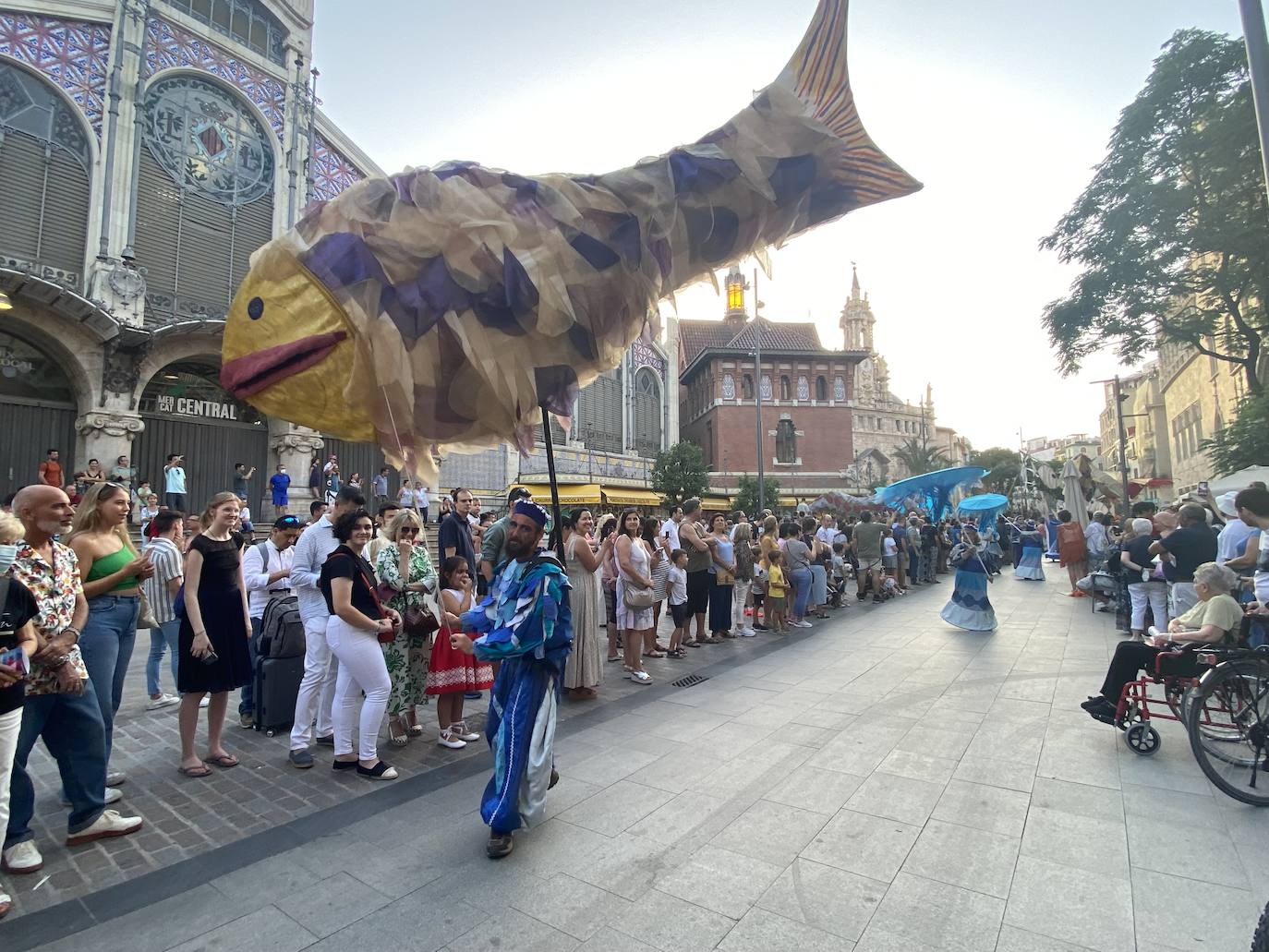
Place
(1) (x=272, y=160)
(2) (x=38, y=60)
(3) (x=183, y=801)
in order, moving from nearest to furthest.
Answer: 1. (3) (x=183, y=801)
2. (2) (x=38, y=60)
3. (1) (x=272, y=160)

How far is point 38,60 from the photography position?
14.0 meters

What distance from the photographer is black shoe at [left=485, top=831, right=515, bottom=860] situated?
2994 millimetres

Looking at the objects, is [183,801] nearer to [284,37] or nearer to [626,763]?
[626,763]

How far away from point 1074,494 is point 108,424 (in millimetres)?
21801

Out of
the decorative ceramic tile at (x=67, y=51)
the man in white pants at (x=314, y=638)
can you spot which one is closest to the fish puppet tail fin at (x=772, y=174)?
the man in white pants at (x=314, y=638)

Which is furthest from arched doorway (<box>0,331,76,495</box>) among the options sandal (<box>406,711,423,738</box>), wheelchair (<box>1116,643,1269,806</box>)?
wheelchair (<box>1116,643,1269,806</box>)

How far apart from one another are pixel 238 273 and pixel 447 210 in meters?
17.5

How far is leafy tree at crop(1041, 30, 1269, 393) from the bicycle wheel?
16980mm

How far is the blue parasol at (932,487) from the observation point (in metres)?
20.0

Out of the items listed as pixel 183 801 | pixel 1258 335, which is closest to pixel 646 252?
pixel 183 801

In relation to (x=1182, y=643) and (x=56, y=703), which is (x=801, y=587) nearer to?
(x=1182, y=643)

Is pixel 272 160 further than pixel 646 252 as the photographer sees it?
Yes

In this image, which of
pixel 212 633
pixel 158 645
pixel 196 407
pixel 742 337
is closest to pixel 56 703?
pixel 212 633

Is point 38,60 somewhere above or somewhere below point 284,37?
→ below
